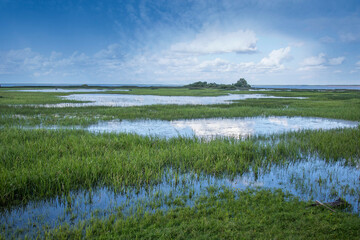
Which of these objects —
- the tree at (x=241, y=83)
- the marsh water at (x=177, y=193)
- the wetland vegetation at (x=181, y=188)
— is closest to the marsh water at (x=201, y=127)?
the wetland vegetation at (x=181, y=188)

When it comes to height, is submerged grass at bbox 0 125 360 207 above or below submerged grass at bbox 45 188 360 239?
above

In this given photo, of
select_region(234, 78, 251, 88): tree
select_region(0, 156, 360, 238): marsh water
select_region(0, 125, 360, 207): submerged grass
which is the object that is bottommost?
select_region(0, 156, 360, 238): marsh water

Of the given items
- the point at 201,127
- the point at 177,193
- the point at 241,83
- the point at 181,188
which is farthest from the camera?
the point at 241,83

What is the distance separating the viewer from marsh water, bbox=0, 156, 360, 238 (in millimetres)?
5609

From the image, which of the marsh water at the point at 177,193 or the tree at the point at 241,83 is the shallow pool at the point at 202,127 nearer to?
the marsh water at the point at 177,193

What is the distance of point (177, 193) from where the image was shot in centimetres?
688

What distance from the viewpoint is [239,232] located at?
480 centimetres

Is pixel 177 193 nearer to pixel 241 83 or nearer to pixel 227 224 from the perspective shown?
pixel 227 224

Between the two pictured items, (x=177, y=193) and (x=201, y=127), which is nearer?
(x=177, y=193)

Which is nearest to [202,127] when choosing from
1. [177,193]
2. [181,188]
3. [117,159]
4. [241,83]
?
[117,159]

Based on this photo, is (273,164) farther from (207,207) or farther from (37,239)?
(37,239)

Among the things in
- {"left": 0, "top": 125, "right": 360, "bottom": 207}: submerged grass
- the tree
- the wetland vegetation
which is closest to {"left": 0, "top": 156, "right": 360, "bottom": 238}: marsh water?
the wetland vegetation

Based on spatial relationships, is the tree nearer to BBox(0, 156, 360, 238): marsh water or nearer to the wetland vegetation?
the wetland vegetation

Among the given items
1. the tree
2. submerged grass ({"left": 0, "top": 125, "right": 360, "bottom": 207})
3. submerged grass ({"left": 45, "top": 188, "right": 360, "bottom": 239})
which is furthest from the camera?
the tree
